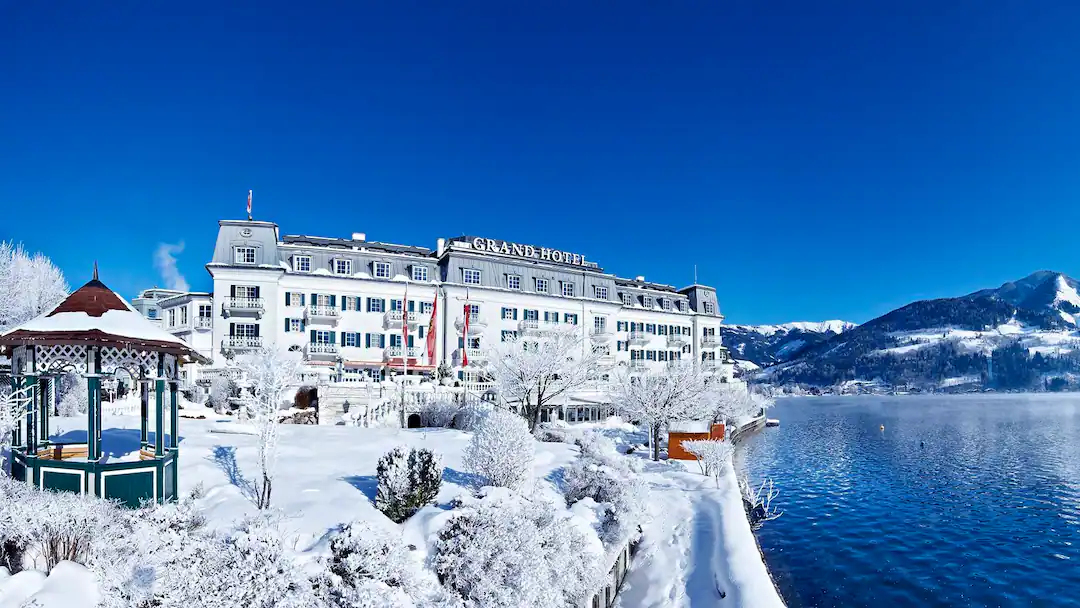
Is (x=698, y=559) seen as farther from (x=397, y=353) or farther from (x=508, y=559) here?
(x=397, y=353)

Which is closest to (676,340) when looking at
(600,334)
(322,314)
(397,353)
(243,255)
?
(600,334)

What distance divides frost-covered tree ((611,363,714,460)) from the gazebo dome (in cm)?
2677

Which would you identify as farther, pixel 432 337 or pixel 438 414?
pixel 432 337

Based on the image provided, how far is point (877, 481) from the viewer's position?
3525cm

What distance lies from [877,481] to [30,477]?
37494mm

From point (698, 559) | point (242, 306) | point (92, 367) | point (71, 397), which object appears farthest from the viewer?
point (242, 306)

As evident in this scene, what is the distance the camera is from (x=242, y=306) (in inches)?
1935

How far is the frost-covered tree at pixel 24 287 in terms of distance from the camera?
1447 inches

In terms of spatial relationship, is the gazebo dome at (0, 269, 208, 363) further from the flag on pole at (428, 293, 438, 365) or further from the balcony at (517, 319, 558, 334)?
the balcony at (517, 319, 558, 334)

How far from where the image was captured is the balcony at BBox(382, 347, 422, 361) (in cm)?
5381

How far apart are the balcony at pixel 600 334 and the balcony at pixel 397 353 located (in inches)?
764

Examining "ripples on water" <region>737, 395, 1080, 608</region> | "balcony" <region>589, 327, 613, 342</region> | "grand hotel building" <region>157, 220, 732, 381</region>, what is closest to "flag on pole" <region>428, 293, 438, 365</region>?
"grand hotel building" <region>157, 220, 732, 381</region>

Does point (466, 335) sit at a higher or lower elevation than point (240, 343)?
higher

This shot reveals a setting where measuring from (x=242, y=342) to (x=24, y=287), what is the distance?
45.2 feet
